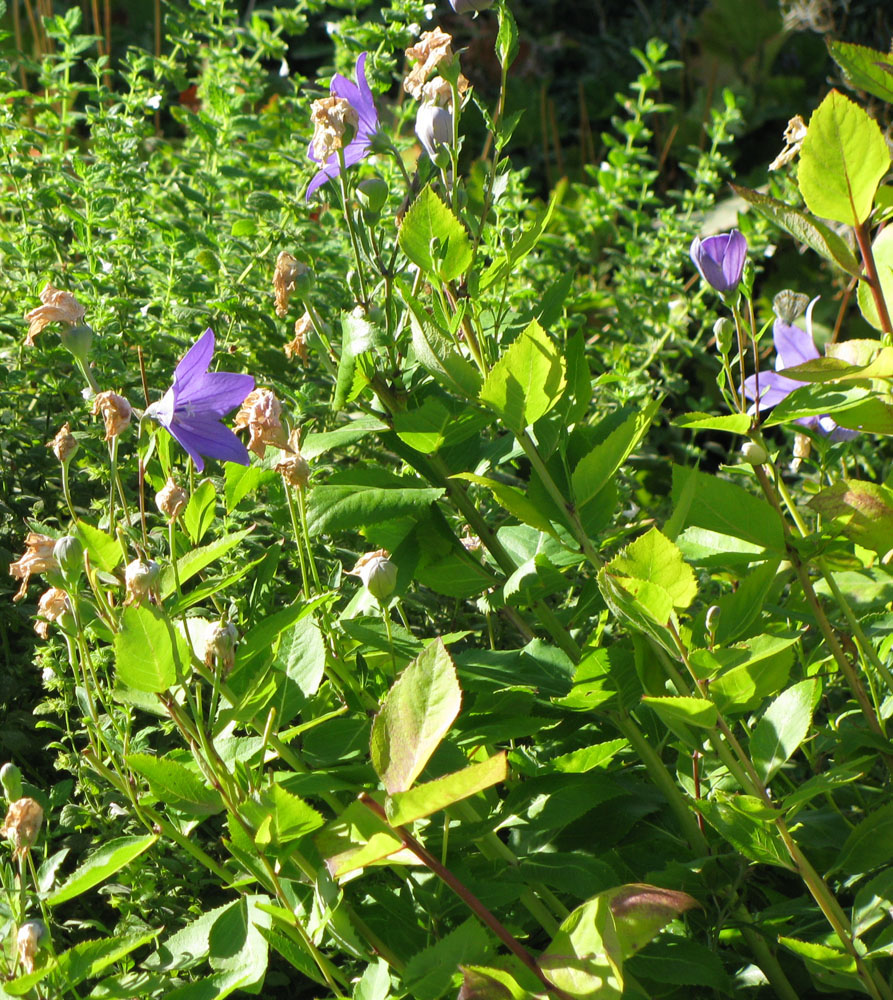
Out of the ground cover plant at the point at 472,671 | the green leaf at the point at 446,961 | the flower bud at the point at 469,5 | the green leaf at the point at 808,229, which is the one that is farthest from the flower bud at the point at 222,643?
the flower bud at the point at 469,5

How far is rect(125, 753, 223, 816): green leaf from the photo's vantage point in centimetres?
68

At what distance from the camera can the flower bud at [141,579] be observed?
0.68 meters

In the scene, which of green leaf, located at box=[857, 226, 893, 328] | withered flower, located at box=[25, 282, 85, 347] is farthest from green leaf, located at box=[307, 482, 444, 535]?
green leaf, located at box=[857, 226, 893, 328]

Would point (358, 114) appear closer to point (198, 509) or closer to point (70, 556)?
point (198, 509)

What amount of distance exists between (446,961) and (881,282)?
0.53 meters

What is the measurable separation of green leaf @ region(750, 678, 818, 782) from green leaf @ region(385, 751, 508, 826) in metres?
0.25

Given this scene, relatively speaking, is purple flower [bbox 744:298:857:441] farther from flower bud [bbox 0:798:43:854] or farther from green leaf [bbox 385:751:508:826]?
flower bud [bbox 0:798:43:854]

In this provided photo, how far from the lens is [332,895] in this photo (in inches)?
26.8

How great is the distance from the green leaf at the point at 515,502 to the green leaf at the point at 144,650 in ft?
0.71

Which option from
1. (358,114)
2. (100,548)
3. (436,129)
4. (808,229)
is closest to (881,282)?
(808,229)

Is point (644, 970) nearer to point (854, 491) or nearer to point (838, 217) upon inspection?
point (854, 491)

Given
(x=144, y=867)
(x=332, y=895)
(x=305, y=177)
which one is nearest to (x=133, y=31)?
(x=305, y=177)

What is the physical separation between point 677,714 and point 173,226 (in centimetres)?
121

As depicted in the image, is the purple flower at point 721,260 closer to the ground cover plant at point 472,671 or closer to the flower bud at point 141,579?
the ground cover plant at point 472,671
